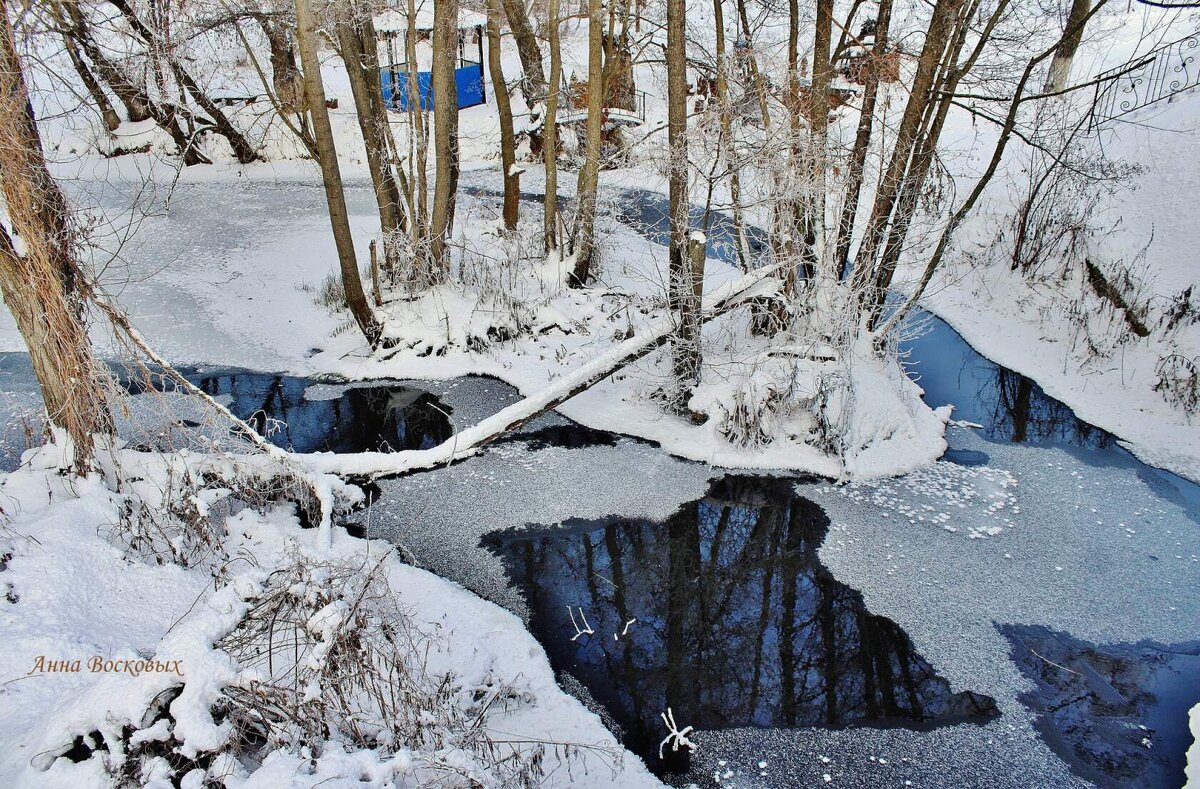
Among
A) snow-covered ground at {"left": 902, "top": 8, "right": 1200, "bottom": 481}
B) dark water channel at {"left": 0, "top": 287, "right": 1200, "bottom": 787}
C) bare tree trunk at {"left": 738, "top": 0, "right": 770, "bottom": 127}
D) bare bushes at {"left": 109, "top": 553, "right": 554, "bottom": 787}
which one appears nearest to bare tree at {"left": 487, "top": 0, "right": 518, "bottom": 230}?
bare tree trunk at {"left": 738, "top": 0, "right": 770, "bottom": 127}

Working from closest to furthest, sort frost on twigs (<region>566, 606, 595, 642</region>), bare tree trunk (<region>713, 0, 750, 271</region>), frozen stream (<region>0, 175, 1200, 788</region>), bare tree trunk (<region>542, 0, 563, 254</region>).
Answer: frozen stream (<region>0, 175, 1200, 788</region>), frost on twigs (<region>566, 606, 595, 642</region>), bare tree trunk (<region>713, 0, 750, 271</region>), bare tree trunk (<region>542, 0, 563, 254</region>)

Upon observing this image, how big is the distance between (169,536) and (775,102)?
702 cm

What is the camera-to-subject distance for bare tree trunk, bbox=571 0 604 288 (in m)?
8.72

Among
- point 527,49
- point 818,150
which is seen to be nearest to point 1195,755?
point 818,150

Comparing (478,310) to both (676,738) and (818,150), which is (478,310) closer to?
(818,150)

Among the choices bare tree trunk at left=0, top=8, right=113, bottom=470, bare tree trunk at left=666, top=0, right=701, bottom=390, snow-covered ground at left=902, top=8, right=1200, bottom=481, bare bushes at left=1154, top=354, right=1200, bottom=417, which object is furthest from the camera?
snow-covered ground at left=902, top=8, right=1200, bottom=481

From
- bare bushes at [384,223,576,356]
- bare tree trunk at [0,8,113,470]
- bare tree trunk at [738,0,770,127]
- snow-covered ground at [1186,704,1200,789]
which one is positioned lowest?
snow-covered ground at [1186,704,1200,789]

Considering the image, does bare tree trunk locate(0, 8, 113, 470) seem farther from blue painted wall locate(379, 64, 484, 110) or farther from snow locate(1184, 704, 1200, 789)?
blue painted wall locate(379, 64, 484, 110)

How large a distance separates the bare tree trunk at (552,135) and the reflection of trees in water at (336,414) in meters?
3.40

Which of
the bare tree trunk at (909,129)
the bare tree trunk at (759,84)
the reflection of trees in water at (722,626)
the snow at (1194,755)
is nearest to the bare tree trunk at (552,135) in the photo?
the bare tree trunk at (759,84)

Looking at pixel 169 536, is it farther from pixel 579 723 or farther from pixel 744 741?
pixel 744 741

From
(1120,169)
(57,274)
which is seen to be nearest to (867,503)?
(57,274)

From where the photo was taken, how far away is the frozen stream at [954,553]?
4.22m

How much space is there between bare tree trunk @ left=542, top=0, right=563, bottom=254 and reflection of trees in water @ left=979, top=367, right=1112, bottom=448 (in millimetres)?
5682
